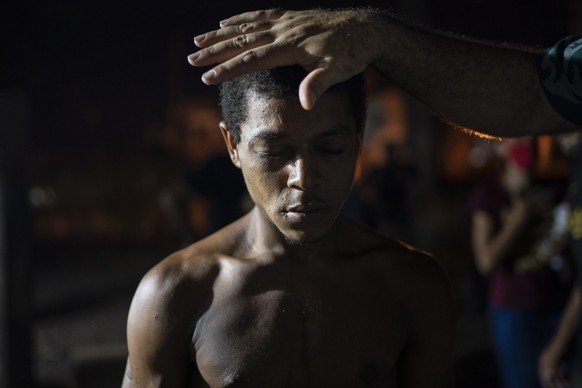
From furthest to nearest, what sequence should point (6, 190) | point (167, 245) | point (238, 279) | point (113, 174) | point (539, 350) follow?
point (113, 174) < point (167, 245) < point (6, 190) < point (539, 350) < point (238, 279)

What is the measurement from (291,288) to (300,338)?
144 mm

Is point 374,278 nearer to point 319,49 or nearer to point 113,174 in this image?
point 319,49

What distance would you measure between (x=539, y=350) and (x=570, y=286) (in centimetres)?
39

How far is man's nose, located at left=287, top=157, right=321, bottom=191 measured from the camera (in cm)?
184

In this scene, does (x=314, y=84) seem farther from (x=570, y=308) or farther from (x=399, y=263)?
(x=570, y=308)

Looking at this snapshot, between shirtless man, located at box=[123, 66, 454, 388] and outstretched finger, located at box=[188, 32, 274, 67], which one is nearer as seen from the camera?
outstretched finger, located at box=[188, 32, 274, 67]

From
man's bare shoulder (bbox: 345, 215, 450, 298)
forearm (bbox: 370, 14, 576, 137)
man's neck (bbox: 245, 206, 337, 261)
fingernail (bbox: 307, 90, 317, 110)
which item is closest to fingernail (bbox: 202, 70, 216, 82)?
fingernail (bbox: 307, 90, 317, 110)

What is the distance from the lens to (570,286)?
402 cm

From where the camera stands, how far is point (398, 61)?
189 cm

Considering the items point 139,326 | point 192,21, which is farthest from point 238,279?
point 192,21

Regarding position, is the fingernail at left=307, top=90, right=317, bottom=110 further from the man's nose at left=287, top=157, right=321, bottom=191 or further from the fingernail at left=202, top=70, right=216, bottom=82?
the man's nose at left=287, top=157, right=321, bottom=191

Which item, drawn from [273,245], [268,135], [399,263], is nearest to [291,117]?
[268,135]

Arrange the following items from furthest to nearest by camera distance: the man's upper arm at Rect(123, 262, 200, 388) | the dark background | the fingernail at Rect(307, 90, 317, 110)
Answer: the dark background, the man's upper arm at Rect(123, 262, 200, 388), the fingernail at Rect(307, 90, 317, 110)

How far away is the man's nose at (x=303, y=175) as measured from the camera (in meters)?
1.84
